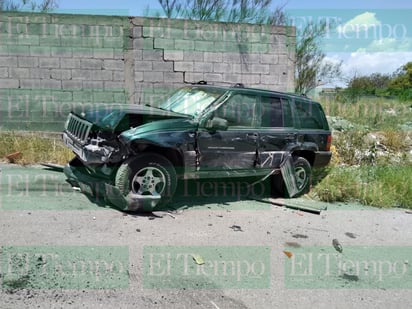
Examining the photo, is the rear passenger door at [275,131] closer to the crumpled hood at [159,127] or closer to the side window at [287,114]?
the side window at [287,114]

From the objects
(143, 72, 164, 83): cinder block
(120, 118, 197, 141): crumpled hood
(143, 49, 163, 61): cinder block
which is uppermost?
(143, 49, 163, 61): cinder block

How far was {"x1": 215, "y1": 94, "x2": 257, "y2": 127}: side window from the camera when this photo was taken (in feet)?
20.0

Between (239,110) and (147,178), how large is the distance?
1.80 metres

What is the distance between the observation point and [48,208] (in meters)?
5.47

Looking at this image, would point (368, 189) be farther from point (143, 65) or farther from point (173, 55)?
point (143, 65)

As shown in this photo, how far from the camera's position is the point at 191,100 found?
21.2 feet

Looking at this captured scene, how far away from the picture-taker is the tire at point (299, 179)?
7.00 meters

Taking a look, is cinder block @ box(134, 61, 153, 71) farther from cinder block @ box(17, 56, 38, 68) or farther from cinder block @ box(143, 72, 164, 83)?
cinder block @ box(17, 56, 38, 68)

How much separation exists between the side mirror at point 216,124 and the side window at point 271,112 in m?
0.93

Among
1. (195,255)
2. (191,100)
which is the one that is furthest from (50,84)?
(195,255)

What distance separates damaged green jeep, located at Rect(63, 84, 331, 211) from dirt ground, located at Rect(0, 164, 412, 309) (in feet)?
1.31

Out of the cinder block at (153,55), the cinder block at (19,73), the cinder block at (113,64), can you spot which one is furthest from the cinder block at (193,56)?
the cinder block at (19,73)

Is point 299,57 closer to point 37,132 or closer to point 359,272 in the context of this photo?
point 37,132

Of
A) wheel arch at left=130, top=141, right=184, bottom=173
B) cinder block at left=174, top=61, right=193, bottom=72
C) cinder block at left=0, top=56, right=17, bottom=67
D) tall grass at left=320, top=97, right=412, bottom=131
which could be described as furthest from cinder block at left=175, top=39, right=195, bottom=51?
tall grass at left=320, top=97, right=412, bottom=131
